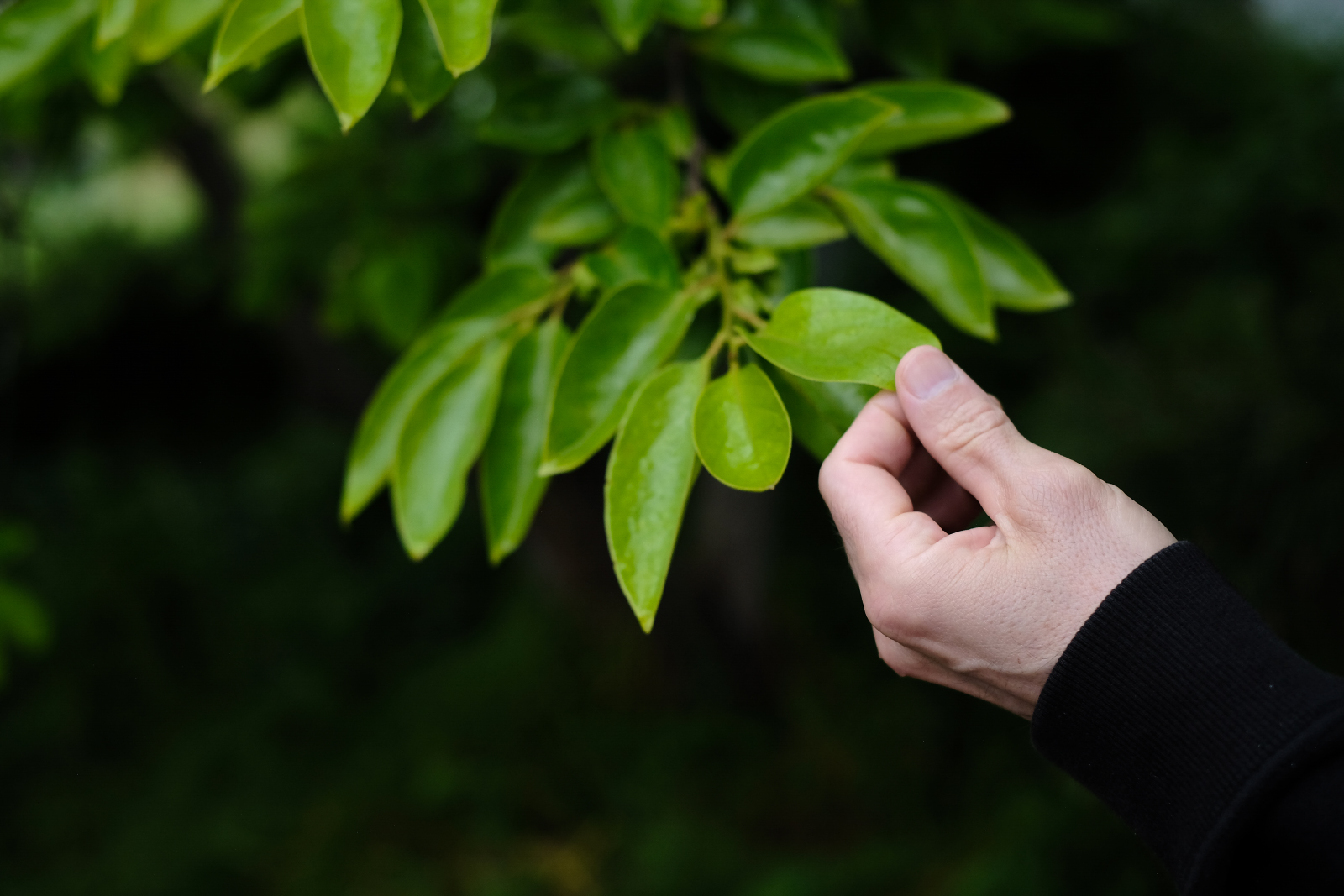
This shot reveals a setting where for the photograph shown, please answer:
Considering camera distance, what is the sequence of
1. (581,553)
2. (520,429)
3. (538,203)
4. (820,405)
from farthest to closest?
1. (581,553)
2. (538,203)
3. (520,429)
4. (820,405)

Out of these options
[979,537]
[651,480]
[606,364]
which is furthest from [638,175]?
[979,537]

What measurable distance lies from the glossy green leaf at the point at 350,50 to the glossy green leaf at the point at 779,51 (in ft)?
1.20

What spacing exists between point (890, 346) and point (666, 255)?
0.20 metres

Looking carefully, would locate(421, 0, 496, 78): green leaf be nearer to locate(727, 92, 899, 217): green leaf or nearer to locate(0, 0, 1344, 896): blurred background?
locate(727, 92, 899, 217): green leaf

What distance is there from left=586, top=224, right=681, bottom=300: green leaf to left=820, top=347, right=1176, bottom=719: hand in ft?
0.63

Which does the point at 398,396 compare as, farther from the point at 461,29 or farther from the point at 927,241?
the point at 927,241

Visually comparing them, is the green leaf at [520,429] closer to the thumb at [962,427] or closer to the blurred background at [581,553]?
the thumb at [962,427]

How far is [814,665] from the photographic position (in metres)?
2.66

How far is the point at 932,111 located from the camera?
782mm

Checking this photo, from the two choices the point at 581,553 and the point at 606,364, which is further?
the point at 581,553

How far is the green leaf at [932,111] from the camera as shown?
772 mm

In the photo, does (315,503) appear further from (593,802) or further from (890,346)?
(890,346)

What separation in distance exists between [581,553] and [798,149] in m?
1.94

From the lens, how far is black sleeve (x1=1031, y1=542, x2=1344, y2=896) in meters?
0.51
